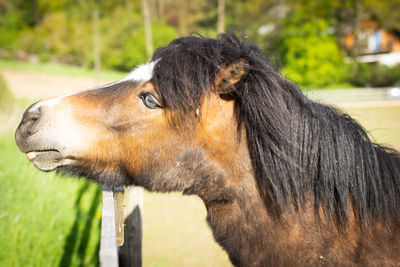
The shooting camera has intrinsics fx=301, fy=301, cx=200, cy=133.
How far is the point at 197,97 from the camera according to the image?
1.87 m

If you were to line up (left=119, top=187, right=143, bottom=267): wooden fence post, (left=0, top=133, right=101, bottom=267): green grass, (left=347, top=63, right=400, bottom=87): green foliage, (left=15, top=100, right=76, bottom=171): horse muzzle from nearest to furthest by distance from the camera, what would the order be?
(left=15, top=100, right=76, bottom=171): horse muzzle, (left=119, top=187, right=143, bottom=267): wooden fence post, (left=0, top=133, right=101, bottom=267): green grass, (left=347, top=63, right=400, bottom=87): green foliage

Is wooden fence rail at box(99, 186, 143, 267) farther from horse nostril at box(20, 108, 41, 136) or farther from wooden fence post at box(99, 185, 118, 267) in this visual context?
horse nostril at box(20, 108, 41, 136)

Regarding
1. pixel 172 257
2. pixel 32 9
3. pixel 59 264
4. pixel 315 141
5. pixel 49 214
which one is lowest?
pixel 172 257

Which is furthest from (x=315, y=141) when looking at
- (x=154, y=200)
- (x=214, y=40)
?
(x=154, y=200)

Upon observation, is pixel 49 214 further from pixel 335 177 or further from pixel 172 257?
pixel 335 177

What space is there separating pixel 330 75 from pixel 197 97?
99.6ft

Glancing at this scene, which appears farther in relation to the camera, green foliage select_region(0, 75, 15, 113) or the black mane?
green foliage select_region(0, 75, 15, 113)

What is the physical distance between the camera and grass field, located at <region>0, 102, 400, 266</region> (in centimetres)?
381

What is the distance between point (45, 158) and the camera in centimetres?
191

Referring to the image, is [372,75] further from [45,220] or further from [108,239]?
[108,239]

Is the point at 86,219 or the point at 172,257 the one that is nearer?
the point at 172,257

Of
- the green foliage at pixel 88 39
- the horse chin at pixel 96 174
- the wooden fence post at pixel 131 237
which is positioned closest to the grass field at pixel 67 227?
the wooden fence post at pixel 131 237

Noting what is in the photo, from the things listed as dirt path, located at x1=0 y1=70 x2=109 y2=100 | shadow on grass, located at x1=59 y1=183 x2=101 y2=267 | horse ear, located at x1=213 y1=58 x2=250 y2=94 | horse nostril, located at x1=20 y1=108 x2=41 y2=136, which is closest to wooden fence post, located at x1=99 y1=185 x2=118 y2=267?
horse nostril, located at x1=20 y1=108 x2=41 y2=136

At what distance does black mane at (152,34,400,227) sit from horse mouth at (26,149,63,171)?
79 centimetres
